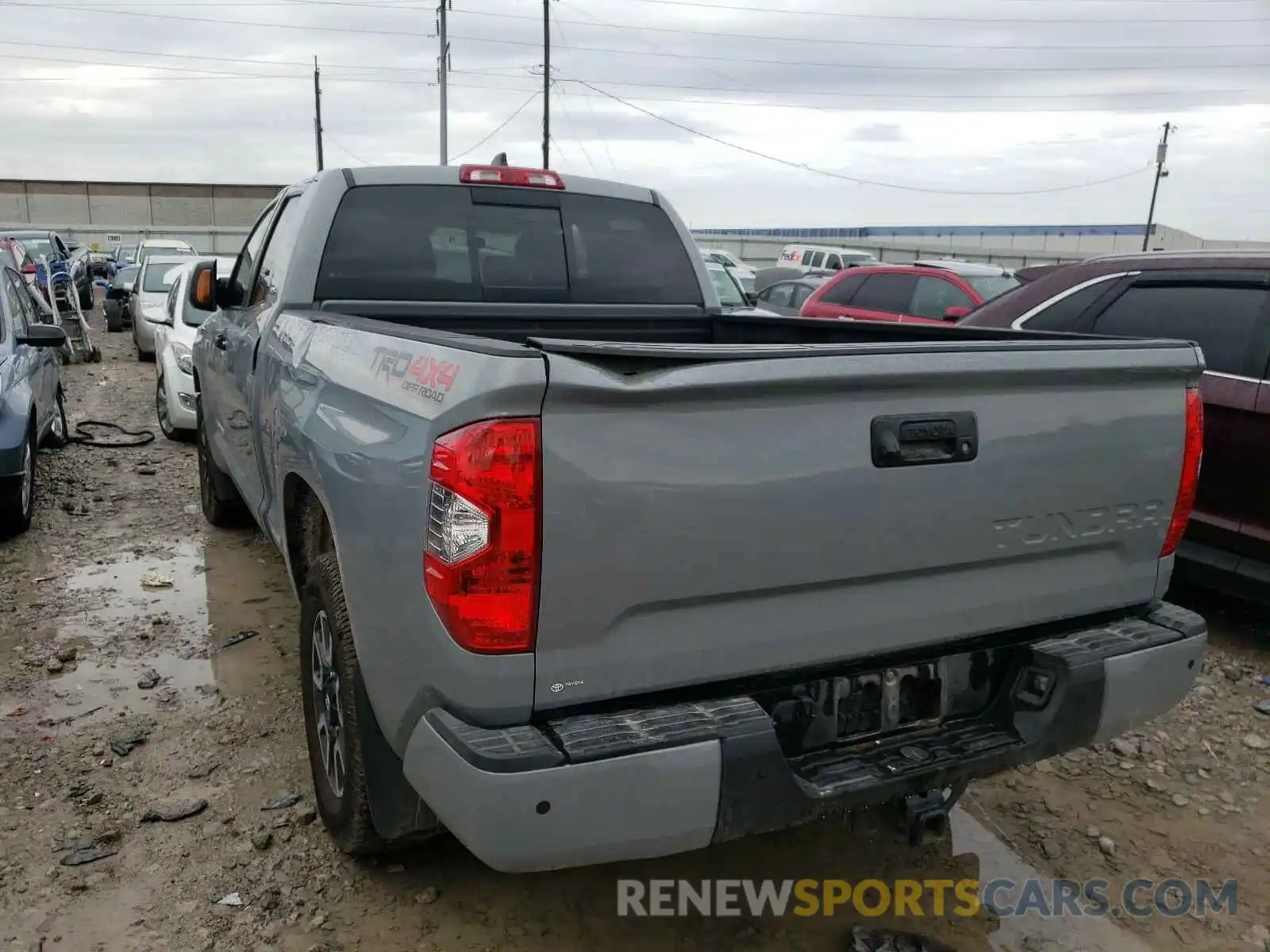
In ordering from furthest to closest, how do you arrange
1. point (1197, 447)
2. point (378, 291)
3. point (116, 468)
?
point (116, 468) < point (378, 291) < point (1197, 447)

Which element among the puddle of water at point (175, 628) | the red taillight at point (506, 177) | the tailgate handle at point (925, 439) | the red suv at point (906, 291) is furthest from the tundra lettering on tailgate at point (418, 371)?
the red suv at point (906, 291)

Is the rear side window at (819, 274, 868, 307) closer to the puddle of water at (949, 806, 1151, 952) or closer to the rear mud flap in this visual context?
the puddle of water at (949, 806, 1151, 952)

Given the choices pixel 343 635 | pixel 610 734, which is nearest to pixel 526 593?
pixel 610 734

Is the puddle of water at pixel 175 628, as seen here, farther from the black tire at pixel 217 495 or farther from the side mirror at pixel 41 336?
the side mirror at pixel 41 336

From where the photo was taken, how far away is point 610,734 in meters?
2.02

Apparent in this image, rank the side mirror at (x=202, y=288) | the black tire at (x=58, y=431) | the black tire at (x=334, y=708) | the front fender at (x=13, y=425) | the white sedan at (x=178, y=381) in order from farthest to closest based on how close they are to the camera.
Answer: the white sedan at (x=178, y=381) → the black tire at (x=58, y=431) → the front fender at (x=13, y=425) → the side mirror at (x=202, y=288) → the black tire at (x=334, y=708)

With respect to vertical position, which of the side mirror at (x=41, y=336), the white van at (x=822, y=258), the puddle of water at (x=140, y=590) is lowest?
the puddle of water at (x=140, y=590)

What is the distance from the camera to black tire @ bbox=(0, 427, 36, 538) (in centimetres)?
586

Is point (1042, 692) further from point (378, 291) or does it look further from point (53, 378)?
point (53, 378)

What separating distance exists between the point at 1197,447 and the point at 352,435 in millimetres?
2257

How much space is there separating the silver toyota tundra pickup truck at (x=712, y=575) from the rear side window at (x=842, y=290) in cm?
867

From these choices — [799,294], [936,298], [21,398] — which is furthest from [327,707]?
[799,294]

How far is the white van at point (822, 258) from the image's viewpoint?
1184 inches

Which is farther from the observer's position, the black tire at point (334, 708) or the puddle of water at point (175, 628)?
the puddle of water at point (175, 628)
